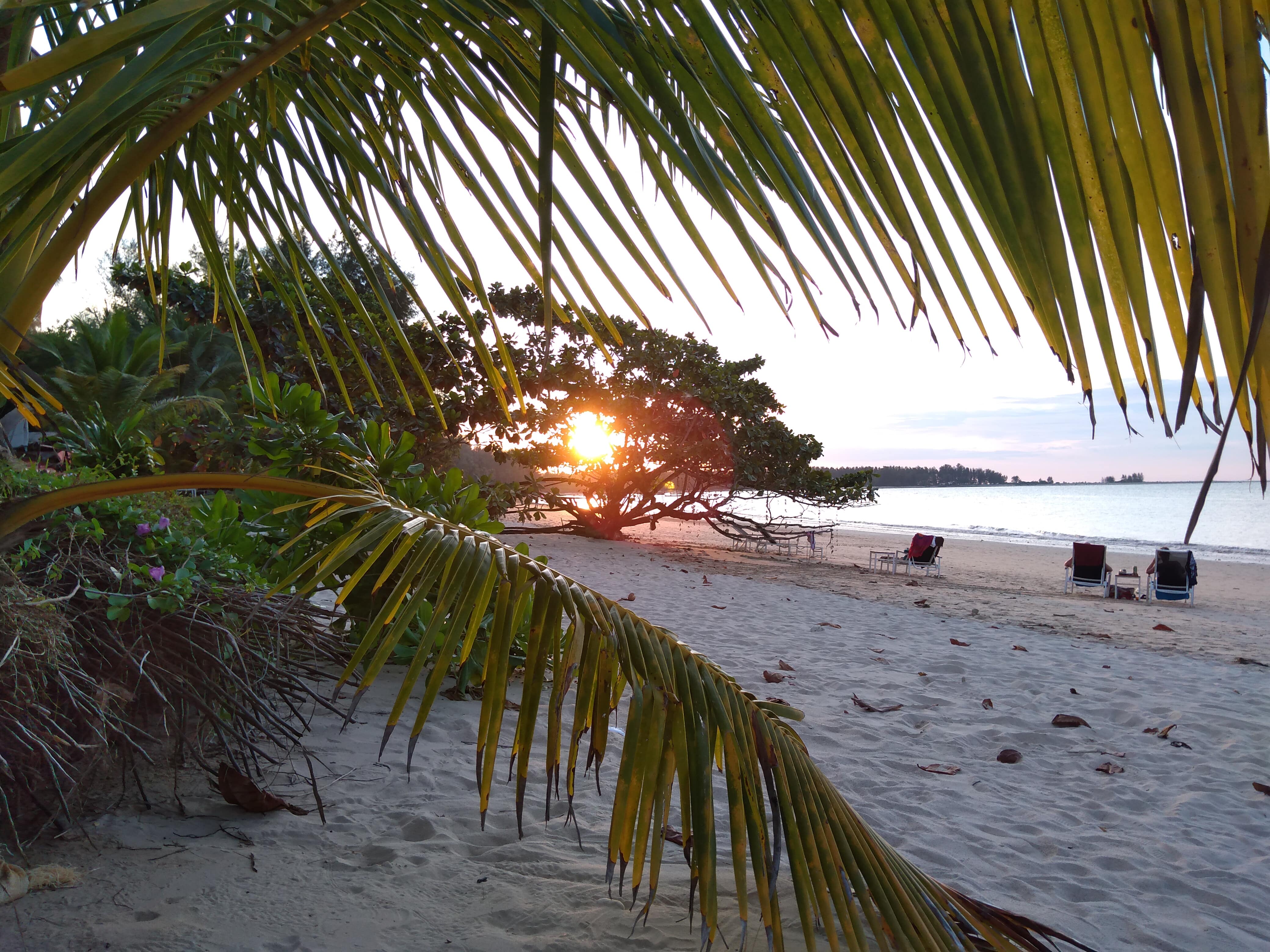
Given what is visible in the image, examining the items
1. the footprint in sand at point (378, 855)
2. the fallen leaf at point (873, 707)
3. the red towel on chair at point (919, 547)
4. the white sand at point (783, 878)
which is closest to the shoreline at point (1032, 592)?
the red towel on chair at point (919, 547)

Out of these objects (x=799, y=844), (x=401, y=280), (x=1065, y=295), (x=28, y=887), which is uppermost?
(x=401, y=280)

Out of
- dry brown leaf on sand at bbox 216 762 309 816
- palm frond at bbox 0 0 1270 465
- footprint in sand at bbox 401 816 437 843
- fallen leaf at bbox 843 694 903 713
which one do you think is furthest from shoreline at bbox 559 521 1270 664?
palm frond at bbox 0 0 1270 465

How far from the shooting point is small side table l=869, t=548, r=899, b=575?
50.6 feet

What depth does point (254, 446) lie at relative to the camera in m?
3.63

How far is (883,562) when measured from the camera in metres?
16.5

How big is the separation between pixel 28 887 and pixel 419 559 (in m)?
1.53

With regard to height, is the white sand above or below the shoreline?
below

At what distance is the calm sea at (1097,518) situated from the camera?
3197 centimetres

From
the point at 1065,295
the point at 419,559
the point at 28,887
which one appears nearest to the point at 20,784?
the point at 28,887

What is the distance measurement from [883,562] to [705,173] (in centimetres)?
1684

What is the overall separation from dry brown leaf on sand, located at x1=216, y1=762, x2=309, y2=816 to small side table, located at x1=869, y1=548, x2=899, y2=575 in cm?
1400

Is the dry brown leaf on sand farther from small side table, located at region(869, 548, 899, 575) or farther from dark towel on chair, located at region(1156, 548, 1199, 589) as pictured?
small side table, located at region(869, 548, 899, 575)

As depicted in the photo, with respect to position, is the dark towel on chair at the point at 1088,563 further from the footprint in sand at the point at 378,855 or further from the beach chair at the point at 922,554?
the footprint in sand at the point at 378,855

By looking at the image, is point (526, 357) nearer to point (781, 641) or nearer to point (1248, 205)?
point (781, 641)
